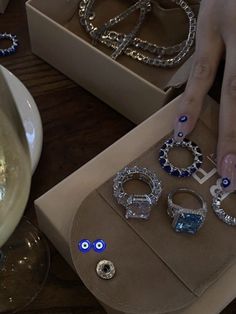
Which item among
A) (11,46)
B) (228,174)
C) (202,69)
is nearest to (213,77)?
(202,69)

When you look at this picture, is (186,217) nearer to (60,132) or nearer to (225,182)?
(225,182)

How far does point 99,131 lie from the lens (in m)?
0.52

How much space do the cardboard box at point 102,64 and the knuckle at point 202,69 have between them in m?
0.02

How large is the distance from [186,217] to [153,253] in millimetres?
38

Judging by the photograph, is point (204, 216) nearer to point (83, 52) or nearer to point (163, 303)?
point (163, 303)

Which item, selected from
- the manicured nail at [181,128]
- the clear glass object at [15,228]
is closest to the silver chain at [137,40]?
the manicured nail at [181,128]

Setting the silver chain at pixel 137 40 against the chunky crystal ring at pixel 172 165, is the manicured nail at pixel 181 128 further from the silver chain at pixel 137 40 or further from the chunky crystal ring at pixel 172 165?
the silver chain at pixel 137 40

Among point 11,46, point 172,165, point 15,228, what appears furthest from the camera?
point 11,46

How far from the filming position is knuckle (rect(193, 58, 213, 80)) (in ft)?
1.64

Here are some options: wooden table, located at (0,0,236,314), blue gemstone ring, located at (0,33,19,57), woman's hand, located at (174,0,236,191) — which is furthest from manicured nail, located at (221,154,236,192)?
blue gemstone ring, located at (0,33,19,57)

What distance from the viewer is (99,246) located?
40 cm

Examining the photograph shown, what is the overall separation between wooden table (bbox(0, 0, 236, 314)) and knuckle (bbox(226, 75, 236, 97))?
11cm

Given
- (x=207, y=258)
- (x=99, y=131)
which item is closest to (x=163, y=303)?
(x=207, y=258)

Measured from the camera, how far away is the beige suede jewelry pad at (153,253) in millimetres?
384
